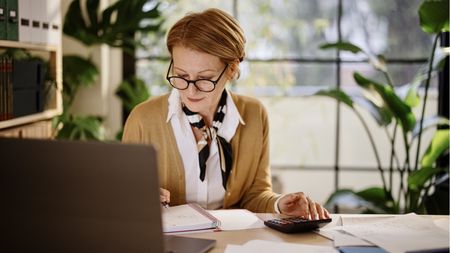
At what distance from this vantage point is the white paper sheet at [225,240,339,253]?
136cm

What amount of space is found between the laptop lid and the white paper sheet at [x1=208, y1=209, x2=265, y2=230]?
1.77ft

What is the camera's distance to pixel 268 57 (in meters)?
3.67

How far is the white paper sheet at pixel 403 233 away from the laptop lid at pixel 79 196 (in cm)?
61

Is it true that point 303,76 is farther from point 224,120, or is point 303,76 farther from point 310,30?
point 224,120

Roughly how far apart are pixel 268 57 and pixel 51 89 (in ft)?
4.37

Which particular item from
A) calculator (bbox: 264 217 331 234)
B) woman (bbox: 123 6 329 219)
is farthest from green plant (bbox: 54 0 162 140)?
calculator (bbox: 264 217 331 234)

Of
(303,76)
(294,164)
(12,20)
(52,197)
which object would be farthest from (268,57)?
(52,197)

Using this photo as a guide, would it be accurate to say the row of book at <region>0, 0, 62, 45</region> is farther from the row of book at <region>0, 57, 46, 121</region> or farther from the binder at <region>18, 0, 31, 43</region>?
the row of book at <region>0, 57, 46, 121</region>

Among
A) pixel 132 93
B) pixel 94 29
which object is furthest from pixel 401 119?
pixel 94 29

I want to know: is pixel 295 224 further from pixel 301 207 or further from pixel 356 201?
pixel 356 201

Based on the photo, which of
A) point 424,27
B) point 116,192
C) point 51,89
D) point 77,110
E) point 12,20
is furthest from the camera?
point 77,110

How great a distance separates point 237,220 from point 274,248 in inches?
10.1

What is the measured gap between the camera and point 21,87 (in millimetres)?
2627

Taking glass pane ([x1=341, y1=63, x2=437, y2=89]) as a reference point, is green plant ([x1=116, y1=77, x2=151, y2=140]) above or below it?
below
